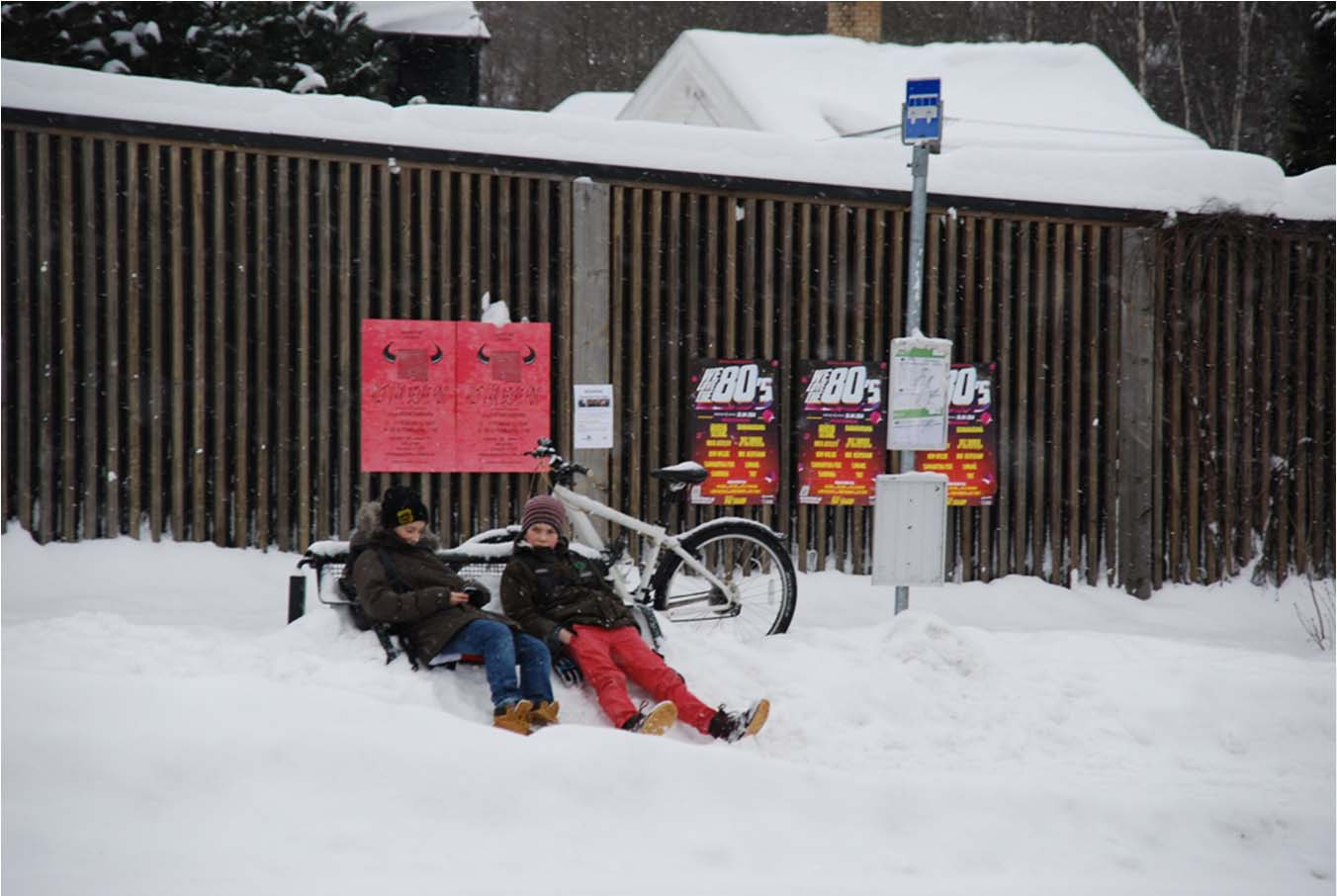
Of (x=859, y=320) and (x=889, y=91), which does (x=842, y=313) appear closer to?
(x=859, y=320)

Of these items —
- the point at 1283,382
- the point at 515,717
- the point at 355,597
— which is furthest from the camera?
the point at 1283,382

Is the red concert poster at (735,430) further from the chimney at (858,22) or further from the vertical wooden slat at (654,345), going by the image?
the chimney at (858,22)

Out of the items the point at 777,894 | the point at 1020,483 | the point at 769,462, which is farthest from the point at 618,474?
the point at 777,894

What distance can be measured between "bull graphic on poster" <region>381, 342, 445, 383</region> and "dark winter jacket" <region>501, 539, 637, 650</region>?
2483mm

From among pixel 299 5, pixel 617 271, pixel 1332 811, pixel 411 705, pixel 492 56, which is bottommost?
pixel 1332 811

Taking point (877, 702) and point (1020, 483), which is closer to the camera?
point (877, 702)

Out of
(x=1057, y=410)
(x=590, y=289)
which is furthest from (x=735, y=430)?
(x=1057, y=410)

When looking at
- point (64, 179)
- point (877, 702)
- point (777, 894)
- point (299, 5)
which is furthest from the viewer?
point (299, 5)

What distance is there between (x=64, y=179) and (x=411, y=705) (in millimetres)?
4292

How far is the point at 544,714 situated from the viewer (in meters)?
4.99

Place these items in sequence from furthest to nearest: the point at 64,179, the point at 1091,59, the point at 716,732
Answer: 1. the point at 1091,59
2. the point at 64,179
3. the point at 716,732

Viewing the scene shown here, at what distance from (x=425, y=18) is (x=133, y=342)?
11.6 meters

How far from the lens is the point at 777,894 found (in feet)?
12.4

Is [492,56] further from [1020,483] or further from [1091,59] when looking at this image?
[1020,483]
